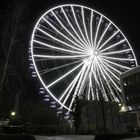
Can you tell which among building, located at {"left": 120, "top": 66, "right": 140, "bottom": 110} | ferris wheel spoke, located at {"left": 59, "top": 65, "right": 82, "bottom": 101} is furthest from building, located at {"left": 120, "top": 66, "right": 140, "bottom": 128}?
ferris wheel spoke, located at {"left": 59, "top": 65, "right": 82, "bottom": 101}

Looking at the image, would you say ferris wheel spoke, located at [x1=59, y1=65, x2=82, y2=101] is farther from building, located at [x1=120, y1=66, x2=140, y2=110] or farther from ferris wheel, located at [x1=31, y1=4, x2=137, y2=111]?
building, located at [x1=120, y1=66, x2=140, y2=110]

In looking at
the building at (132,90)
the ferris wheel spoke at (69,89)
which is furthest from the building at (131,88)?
the ferris wheel spoke at (69,89)

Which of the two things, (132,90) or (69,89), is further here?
(132,90)

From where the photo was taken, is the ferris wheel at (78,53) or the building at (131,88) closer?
the ferris wheel at (78,53)

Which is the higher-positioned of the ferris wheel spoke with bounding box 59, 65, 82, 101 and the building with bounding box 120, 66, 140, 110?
the building with bounding box 120, 66, 140, 110

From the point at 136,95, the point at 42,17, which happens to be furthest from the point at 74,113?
the point at 136,95

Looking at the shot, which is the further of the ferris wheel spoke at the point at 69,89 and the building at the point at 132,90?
the building at the point at 132,90

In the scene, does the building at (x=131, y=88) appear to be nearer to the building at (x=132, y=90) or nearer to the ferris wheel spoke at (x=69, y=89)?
the building at (x=132, y=90)

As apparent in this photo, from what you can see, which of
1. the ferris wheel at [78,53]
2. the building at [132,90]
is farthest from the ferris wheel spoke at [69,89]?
the building at [132,90]

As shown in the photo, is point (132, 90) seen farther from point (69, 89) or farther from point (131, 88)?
point (69, 89)

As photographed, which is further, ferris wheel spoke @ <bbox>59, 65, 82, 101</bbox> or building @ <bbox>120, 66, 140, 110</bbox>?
building @ <bbox>120, 66, 140, 110</bbox>

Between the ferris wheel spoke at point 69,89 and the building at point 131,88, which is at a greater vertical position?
the building at point 131,88

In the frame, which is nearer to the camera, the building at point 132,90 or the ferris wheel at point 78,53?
the ferris wheel at point 78,53

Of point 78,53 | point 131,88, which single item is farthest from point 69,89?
point 131,88
